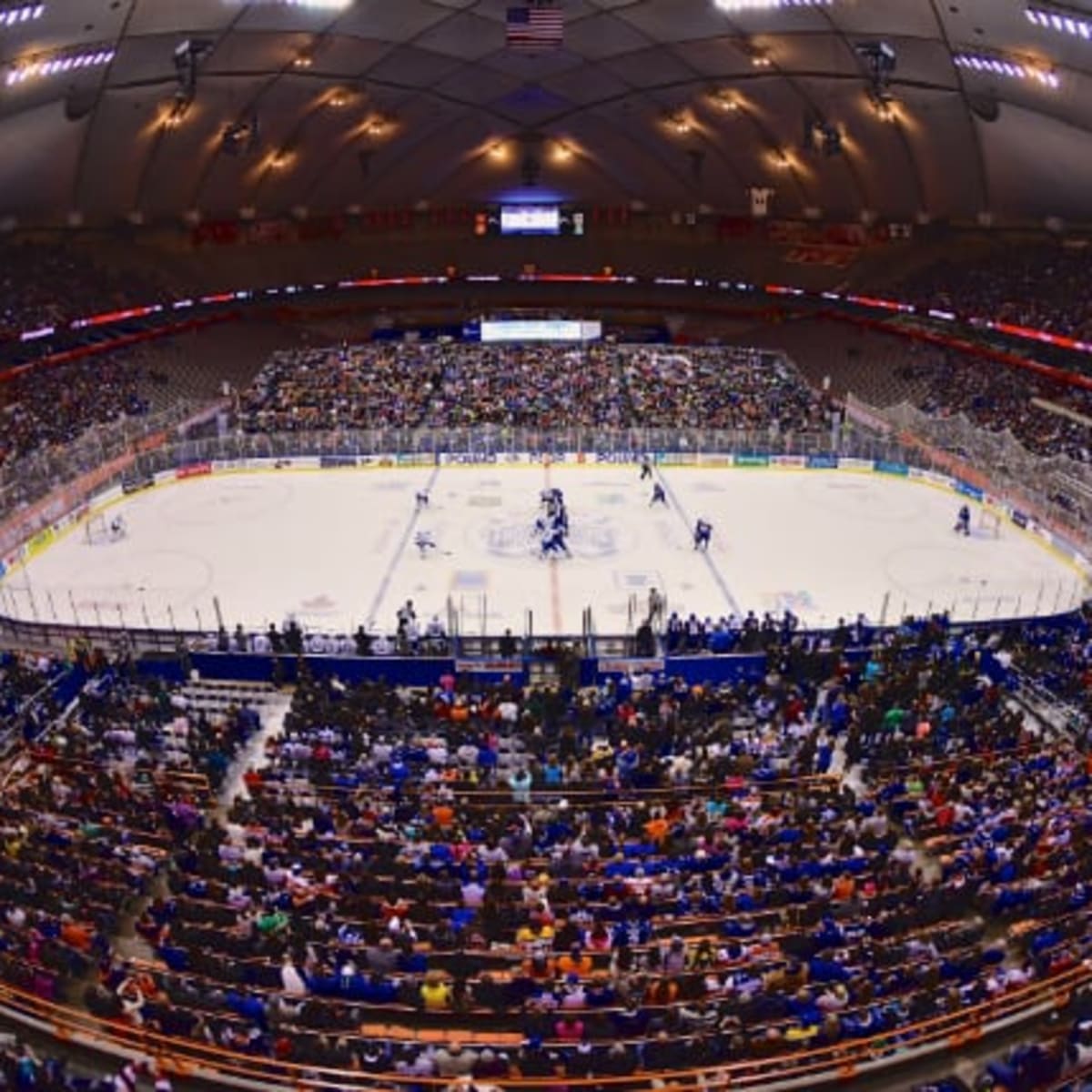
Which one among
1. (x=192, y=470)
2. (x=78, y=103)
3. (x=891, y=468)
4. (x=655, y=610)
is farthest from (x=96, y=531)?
(x=891, y=468)

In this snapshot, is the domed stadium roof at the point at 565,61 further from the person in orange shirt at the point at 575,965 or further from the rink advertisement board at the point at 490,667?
the person in orange shirt at the point at 575,965

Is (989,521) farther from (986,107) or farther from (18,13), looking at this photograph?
(18,13)

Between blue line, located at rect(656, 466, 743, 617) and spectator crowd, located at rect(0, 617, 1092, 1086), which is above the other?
blue line, located at rect(656, 466, 743, 617)

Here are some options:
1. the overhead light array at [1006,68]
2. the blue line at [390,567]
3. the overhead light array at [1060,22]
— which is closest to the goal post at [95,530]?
the blue line at [390,567]

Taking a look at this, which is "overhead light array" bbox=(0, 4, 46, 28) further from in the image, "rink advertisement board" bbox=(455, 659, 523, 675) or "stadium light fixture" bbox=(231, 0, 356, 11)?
"rink advertisement board" bbox=(455, 659, 523, 675)

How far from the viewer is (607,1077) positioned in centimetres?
1133

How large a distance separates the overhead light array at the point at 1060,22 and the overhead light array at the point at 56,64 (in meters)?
30.0

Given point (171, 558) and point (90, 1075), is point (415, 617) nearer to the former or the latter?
point (171, 558)

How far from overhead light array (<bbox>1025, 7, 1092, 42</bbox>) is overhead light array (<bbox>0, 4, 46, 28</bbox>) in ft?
91.4

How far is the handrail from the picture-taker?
1132 centimetres

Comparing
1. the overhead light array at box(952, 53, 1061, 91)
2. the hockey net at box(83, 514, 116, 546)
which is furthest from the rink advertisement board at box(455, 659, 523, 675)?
the overhead light array at box(952, 53, 1061, 91)

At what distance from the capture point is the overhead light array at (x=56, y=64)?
36.4 m

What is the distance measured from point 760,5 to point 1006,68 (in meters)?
8.95

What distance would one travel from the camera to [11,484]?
114 feet
